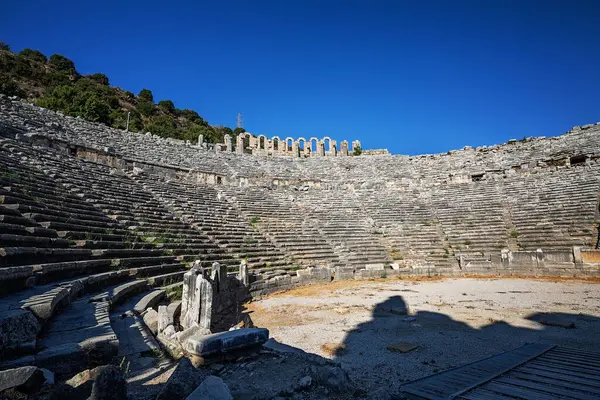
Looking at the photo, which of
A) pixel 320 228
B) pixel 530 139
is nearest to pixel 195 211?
pixel 320 228

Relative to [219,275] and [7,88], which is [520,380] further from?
[7,88]

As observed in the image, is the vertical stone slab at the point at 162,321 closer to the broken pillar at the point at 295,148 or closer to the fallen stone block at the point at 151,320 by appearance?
the fallen stone block at the point at 151,320

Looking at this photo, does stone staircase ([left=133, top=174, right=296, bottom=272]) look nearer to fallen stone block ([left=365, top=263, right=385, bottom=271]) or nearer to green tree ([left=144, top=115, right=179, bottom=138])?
fallen stone block ([left=365, top=263, right=385, bottom=271])

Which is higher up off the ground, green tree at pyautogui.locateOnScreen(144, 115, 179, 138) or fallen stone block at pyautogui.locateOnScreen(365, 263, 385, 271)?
green tree at pyautogui.locateOnScreen(144, 115, 179, 138)

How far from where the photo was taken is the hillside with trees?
35.2 m

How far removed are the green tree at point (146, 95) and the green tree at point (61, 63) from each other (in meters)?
10.4

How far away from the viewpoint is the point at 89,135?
64.3 feet

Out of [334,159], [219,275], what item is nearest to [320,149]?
[334,159]

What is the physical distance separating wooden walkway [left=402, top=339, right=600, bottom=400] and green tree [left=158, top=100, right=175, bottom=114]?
6402cm

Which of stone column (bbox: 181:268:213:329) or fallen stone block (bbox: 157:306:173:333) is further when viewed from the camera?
stone column (bbox: 181:268:213:329)

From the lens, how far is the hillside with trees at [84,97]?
35188 mm

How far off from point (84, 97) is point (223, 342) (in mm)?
42850

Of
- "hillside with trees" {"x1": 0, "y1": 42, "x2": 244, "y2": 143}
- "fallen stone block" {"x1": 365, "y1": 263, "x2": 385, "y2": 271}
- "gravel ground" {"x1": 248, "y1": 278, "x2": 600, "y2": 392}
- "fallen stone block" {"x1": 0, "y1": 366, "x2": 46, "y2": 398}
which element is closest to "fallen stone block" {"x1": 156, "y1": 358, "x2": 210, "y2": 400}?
"fallen stone block" {"x1": 0, "y1": 366, "x2": 46, "y2": 398}

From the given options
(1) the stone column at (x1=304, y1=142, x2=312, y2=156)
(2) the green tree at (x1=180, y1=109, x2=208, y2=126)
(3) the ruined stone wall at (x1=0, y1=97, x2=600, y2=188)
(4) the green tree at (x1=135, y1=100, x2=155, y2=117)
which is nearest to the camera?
(3) the ruined stone wall at (x1=0, y1=97, x2=600, y2=188)
